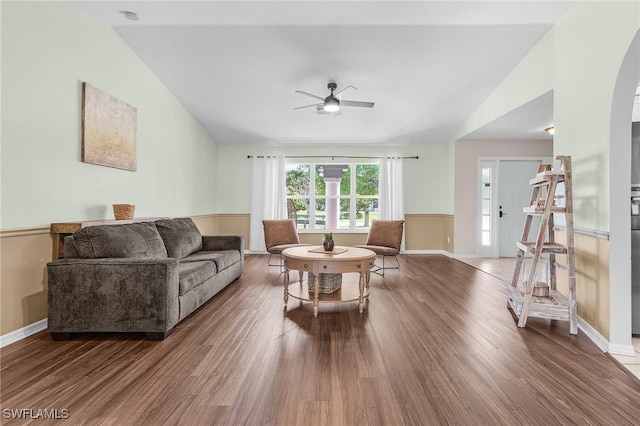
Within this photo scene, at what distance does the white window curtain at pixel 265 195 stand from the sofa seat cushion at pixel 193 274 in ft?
10.7

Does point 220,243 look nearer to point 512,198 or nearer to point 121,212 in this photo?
point 121,212

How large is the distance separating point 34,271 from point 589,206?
453 cm

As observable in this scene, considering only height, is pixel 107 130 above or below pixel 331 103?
below

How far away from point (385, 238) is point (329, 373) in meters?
3.34

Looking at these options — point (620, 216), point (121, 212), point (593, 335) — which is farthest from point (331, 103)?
point (593, 335)

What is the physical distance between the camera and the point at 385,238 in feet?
16.4

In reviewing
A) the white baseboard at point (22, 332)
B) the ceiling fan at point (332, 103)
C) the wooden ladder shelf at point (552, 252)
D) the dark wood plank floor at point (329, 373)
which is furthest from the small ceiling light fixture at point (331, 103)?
the white baseboard at point (22, 332)

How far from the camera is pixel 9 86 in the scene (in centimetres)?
230

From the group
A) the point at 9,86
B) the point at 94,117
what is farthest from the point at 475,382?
the point at 94,117

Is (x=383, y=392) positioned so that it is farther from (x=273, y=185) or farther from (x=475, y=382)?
(x=273, y=185)

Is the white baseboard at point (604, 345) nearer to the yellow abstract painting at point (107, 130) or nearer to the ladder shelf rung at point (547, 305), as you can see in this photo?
the ladder shelf rung at point (547, 305)

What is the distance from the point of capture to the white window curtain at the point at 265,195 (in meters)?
6.61

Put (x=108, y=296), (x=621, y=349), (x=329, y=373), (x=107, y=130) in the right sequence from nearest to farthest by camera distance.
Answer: (x=329, y=373), (x=621, y=349), (x=108, y=296), (x=107, y=130)

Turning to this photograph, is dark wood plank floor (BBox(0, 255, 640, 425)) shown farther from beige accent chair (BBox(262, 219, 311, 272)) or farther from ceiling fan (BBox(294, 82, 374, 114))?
ceiling fan (BBox(294, 82, 374, 114))
